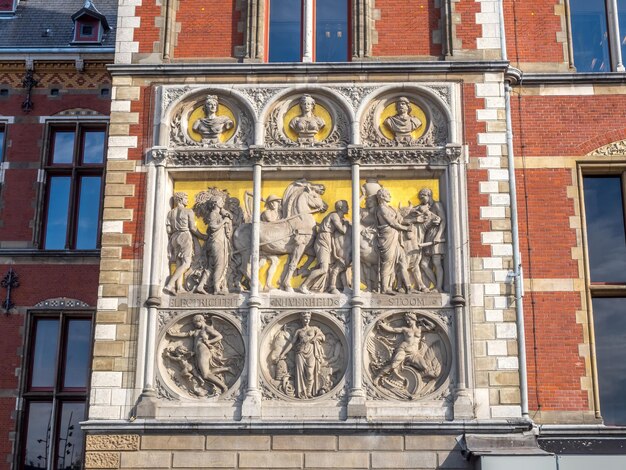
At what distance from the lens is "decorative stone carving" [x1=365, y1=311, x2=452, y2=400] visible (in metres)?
14.7

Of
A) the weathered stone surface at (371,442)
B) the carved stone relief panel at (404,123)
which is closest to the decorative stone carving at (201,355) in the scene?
the weathered stone surface at (371,442)

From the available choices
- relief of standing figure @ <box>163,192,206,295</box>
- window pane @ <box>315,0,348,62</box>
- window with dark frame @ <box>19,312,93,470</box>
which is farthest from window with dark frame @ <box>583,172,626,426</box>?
window with dark frame @ <box>19,312,93,470</box>

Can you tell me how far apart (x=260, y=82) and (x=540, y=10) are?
4.80 m

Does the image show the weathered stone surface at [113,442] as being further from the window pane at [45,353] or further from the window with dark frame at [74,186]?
the window with dark frame at [74,186]

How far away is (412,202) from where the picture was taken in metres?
15.7

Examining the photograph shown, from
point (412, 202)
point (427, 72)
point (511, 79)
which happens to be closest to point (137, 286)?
point (412, 202)

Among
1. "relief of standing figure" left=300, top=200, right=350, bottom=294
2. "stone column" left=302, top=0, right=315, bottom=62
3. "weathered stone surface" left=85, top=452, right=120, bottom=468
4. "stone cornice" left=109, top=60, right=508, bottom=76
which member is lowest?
"weathered stone surface" left=85, top=452, right=120, bottom=468

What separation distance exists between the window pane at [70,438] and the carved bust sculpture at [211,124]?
17.7 feet

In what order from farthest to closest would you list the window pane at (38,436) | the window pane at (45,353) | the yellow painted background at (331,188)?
the window pane at (45,353), the window pane at (38,436), the yellow painted background at (331,188)

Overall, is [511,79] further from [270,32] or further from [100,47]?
[100,47]

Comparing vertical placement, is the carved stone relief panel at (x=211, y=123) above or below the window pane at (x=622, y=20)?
below

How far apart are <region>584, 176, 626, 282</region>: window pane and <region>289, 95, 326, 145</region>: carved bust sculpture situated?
4.31 m

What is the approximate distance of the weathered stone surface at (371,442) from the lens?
1427 cm

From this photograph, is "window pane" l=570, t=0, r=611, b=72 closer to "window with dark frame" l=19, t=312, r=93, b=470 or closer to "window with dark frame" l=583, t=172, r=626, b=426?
"window with dark frame" l=583, t=172, r=626, b=426
